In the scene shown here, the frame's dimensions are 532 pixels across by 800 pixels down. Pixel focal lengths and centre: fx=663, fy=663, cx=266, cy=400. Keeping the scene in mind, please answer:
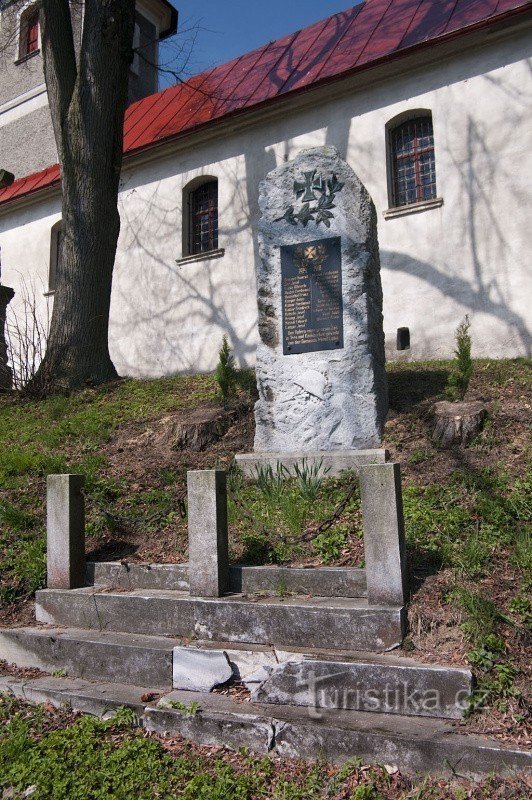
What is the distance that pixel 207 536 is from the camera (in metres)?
3.91

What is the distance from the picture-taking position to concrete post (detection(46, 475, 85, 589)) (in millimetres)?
4359

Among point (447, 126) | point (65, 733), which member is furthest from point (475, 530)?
point (447, 126)

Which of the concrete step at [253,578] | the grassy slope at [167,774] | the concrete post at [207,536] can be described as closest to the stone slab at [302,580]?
the concrete step at [253,578]

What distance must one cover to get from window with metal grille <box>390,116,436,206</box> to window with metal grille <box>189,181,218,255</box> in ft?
13.7

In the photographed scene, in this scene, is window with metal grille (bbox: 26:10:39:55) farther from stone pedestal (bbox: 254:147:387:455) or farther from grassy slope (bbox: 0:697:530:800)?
grassy slope (bbox: 0:697:530:800)

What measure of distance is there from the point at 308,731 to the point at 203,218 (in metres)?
13.0

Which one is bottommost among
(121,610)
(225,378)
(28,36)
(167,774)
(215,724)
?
(167,774)

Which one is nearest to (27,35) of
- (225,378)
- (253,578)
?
(225,378)

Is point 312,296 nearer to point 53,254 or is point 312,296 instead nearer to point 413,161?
point 413,161

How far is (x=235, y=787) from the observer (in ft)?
8.84

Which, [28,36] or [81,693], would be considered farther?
[28,36]

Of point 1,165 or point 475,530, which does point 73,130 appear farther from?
point 1,165

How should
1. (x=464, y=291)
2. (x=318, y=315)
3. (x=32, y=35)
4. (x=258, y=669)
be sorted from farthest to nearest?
(x=32, y=35)
(x=464, y=291)
(x=318, y=315)
(x=258, y=669)

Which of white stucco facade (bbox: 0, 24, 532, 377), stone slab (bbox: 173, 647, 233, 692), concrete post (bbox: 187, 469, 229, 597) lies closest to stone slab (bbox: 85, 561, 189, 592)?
concrete post (bbox: 187, 469, 229, 597)
